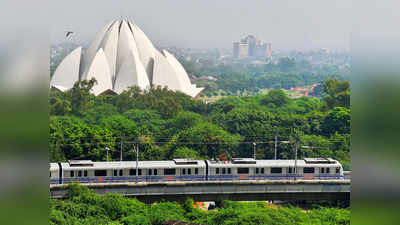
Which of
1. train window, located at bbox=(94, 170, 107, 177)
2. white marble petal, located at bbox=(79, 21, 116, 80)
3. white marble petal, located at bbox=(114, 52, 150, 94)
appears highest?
white marble petal, located at bbox=(79, 21, 116, 80)

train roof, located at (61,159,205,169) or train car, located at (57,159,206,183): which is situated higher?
train roof, located at (61,159,205,169)

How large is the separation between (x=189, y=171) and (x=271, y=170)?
93 cm

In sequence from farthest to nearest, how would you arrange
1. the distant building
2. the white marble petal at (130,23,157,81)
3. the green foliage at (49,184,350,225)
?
1. the white marble petal at (130,23,157,81)
2. the distant building
3. the green foliage at (49,184,350,225)

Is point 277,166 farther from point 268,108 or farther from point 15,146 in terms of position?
point 15,146

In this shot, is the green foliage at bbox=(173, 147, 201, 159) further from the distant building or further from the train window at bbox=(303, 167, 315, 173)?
the distant building

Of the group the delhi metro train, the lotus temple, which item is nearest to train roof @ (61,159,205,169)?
the delhi metro train

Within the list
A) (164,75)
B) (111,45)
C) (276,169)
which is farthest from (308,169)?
(111,45)

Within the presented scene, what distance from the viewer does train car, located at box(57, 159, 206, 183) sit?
564 cm

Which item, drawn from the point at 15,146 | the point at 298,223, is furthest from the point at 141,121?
the point at 15,146

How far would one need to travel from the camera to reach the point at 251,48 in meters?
9.03

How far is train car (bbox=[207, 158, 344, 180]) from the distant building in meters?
2.91

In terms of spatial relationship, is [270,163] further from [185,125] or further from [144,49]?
[144,49]

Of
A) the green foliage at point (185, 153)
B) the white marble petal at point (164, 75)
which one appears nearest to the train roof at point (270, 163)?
the green foliage at point (185, 153)

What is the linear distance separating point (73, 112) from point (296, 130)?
321cm
